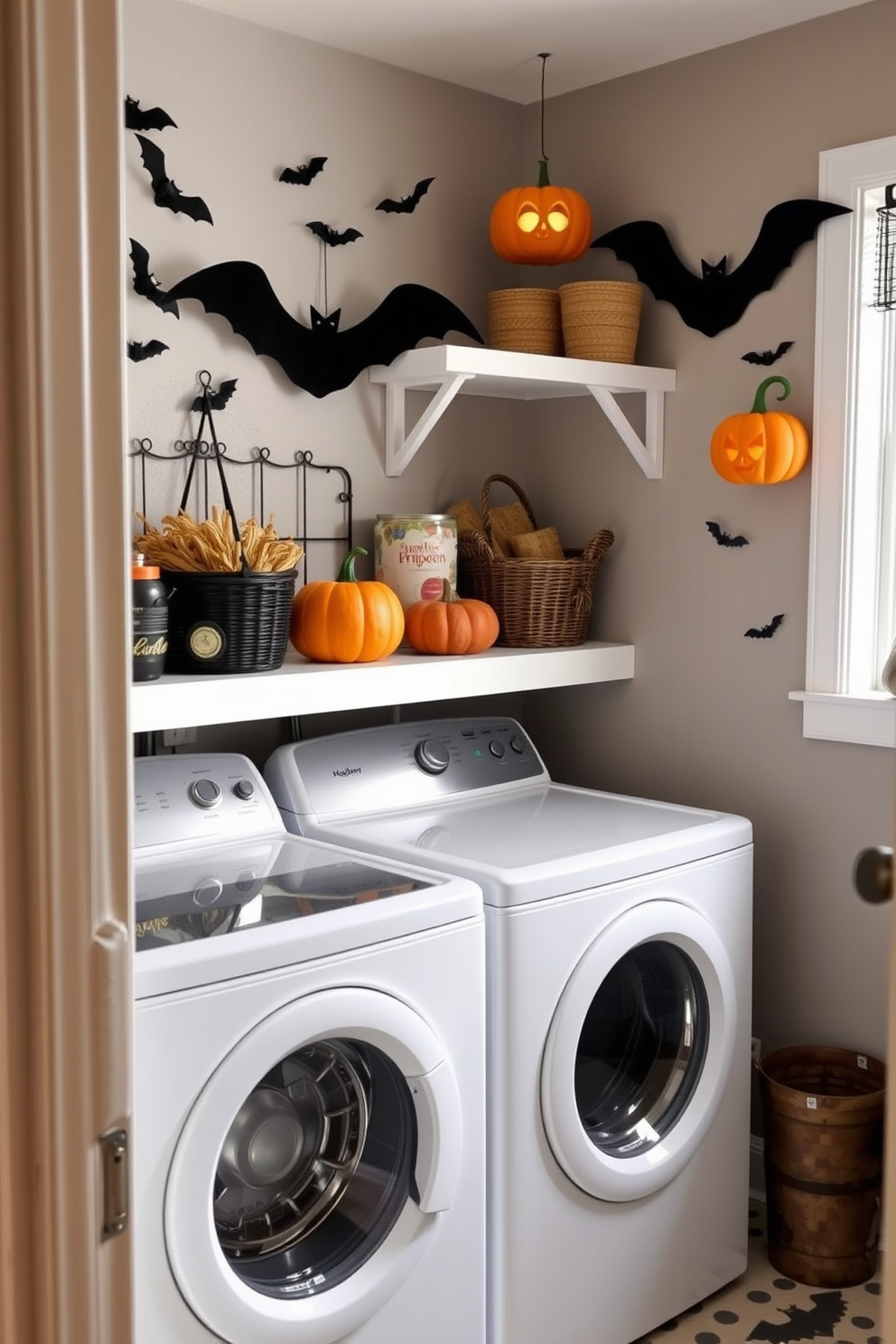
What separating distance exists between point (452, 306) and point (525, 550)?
1.82 feet

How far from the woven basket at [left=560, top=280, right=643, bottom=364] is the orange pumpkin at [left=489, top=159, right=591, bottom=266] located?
91 millimetres

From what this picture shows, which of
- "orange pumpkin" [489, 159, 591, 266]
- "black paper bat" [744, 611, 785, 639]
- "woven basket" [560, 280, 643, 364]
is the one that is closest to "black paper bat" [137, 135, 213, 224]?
"orange pumpkin" [489, 159, 591, 266]

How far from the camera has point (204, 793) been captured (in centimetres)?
233

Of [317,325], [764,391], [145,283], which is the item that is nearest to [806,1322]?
[764,391]

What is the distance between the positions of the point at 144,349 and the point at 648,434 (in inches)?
43.6

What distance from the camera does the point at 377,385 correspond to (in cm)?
287

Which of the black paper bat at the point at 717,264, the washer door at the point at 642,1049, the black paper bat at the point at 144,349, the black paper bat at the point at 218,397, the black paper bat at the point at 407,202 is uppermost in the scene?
the black paper bat at the point at 407,202

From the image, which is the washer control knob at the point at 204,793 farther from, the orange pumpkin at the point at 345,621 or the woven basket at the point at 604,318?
the woven basket at the point at 604,318

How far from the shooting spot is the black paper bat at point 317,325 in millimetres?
2570

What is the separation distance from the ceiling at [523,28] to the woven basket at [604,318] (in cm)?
48

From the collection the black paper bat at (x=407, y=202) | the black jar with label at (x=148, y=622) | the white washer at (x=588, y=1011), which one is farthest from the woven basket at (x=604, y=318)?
the black jar with label at (x=148, y=622)

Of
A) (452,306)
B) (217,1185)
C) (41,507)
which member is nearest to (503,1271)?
(217,1185)

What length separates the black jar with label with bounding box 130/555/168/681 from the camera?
217 cm

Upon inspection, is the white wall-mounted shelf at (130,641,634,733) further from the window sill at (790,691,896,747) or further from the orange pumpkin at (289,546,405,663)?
the window sill at (790,691,896,747)
